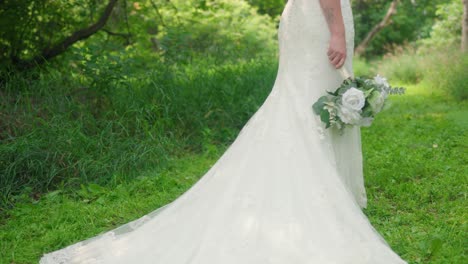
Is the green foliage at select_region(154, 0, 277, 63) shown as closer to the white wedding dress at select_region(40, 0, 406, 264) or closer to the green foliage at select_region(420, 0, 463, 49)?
the green foliage at select_region(420, 0, 463, 49)

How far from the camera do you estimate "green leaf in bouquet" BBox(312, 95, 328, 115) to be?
349 cm

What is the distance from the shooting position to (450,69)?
1031cm

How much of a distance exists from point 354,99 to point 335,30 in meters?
0.45

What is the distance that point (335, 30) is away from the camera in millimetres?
3576

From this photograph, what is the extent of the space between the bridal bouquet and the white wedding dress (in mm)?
81

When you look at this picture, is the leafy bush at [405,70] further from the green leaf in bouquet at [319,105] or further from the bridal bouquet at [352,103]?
the green leaf in bouquet at [319,105]

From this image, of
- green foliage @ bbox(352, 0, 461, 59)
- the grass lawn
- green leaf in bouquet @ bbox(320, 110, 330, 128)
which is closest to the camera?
green leaf in bouquet @ bbox(320, 110, 330, 128)

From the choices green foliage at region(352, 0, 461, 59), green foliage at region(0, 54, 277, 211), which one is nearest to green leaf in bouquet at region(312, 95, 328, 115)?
green foliage at region(0, 54, 277, 211)

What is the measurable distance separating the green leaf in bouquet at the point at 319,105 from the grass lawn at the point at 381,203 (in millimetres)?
448

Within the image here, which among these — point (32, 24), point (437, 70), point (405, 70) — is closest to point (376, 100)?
point (32, 24)

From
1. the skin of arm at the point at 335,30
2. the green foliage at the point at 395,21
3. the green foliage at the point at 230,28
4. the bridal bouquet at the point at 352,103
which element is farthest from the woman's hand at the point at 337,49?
the green foliage at the point at 395,21

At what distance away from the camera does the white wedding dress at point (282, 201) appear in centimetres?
310

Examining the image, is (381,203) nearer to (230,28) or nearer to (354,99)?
(354,99)

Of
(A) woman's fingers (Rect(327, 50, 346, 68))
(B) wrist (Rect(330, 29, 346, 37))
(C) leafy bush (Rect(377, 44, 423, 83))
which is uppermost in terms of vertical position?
(B) wrist (Rect(330, 29, 346, 37))
